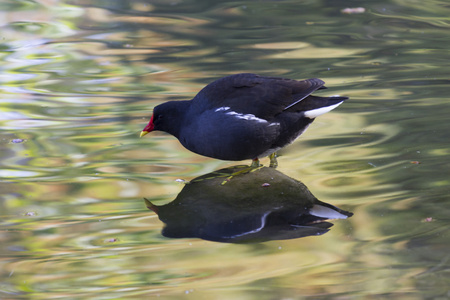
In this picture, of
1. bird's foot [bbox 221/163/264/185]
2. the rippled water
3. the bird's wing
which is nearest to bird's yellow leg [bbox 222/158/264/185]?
bird's foot [bbox 221/163/264/185]

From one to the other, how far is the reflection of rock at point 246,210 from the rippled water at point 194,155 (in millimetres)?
101

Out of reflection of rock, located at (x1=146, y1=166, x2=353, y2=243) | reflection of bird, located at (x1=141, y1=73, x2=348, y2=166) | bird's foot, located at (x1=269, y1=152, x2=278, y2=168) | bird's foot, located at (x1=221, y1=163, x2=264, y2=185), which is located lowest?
reflection of rock, located at (x1=146, y1=166, x2=353, y2=243)

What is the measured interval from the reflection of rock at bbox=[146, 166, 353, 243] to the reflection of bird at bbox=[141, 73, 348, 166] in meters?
0.25

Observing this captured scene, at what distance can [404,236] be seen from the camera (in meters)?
3.88

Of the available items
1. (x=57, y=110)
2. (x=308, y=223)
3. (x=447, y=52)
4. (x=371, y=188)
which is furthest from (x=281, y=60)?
(x=308, y=223)

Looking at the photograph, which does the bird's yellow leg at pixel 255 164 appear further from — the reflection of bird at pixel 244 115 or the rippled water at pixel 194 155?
the rippled water at pixel 194 155

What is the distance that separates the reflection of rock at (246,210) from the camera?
4043mm

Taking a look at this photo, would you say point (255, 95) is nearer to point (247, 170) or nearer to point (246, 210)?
point (247, 170)

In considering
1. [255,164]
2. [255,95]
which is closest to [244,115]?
[255,95]

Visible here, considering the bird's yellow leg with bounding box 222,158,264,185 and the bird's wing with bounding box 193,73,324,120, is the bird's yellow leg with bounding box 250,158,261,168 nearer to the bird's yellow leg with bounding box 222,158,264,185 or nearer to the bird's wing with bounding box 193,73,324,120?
the bird's yellow leg with bounding box 222,158,264,185

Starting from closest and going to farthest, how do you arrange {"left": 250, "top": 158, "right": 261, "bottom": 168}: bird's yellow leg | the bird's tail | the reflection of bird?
the reflection of bird
the bird's tail
{"left": 250, "top": 158, "right": 261, "bottom": 168}: bird's yellow leg

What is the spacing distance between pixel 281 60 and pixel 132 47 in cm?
198

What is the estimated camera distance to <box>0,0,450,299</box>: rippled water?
3.61m

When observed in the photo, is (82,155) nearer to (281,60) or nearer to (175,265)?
(175,265)
